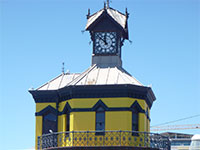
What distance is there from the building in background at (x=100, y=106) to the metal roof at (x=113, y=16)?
0.09 meters

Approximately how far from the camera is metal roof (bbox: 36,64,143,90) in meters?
38.4

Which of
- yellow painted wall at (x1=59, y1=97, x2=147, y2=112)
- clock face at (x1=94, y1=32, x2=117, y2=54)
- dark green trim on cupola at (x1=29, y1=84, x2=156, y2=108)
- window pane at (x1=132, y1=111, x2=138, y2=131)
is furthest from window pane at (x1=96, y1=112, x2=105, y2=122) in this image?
clock face at (x1=94, y1=32, x2=117, y2=54)

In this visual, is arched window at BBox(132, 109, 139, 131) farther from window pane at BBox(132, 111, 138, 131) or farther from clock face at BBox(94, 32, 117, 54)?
clock face at BBox(94, 32, 117, 54)

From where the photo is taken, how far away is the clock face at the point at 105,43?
40625 mm

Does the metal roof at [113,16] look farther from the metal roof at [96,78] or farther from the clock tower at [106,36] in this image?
the metal roof at [96,78]

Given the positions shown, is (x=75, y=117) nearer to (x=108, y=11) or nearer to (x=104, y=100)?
(x=104, y=100)

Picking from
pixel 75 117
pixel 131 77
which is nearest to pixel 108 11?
pixel 131 77

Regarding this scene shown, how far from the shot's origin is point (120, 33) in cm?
4106

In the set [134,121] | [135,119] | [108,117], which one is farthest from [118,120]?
[135,119]

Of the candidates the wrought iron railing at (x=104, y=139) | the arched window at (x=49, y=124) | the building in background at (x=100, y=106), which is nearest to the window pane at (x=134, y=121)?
the building in background at (x=100, y=106)

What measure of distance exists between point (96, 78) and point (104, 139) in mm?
3930

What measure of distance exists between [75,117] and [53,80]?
4186 millimetres

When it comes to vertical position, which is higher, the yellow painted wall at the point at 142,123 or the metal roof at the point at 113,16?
the metal roof at the point at 113,16

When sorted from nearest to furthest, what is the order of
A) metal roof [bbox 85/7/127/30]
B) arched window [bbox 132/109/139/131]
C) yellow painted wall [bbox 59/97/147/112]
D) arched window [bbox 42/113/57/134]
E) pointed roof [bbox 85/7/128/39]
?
1. yellow painted wall [bbox 59/97/147/112]
2. arched window [bbox 132/109/139/131]
3. arched window [bbox 42/113/57/134]
4. pointed roof [bbox 85/7/128/39]
5. metal roof [bbox 85/7/127/30]
